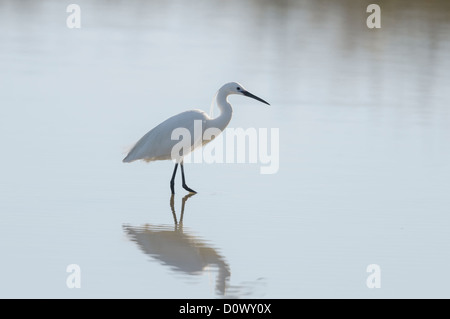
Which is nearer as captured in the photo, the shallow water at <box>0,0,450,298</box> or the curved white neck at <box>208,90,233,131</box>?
the shallow water at <box>0,0,450,298</box>

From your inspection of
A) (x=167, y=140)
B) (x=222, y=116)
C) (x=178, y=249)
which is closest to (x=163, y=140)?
(x=167, y=140)

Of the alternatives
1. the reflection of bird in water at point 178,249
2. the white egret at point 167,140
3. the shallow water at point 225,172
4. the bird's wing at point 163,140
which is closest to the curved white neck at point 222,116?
the white egret at point 167,140

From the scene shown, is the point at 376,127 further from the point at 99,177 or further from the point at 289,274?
the point at 289,274

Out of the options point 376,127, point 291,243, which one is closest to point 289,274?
point 291,243

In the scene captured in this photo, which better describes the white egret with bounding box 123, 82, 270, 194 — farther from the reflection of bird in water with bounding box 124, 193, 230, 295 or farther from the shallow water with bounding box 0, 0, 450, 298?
the reflection of bird in water with bounding box 124, 193, 230, 295

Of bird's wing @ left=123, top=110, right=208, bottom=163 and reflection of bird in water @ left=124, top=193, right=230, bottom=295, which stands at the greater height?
bird's wing @ left=123, top=110, right=208, bottom=163

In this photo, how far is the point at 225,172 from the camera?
10938 millimetres

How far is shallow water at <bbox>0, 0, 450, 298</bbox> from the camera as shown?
7.85 metres

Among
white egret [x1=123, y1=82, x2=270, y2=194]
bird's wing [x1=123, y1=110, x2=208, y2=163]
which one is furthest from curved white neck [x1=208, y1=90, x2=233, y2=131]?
bird's wing [x1=123, y1=110, x2=208, y2=163]

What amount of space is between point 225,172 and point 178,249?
263 cm

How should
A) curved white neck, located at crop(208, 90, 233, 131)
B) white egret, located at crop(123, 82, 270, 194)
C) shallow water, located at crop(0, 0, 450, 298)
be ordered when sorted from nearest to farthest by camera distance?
A: shallow water, located at crop(0, 0, 450, 298), white egret, located at crop(123, 82, 270, 194), curved white neck, located at crop(208, 90, 233, 131)

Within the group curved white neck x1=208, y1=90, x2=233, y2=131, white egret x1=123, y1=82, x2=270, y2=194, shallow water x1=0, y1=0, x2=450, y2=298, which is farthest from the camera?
curved white neck x1=208, y1=90, x2=233, y2=131

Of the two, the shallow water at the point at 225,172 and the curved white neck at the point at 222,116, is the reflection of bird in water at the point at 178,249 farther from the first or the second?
the curved white neck at the point at 222,116

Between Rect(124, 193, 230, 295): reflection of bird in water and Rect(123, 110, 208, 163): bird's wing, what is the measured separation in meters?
1.33
